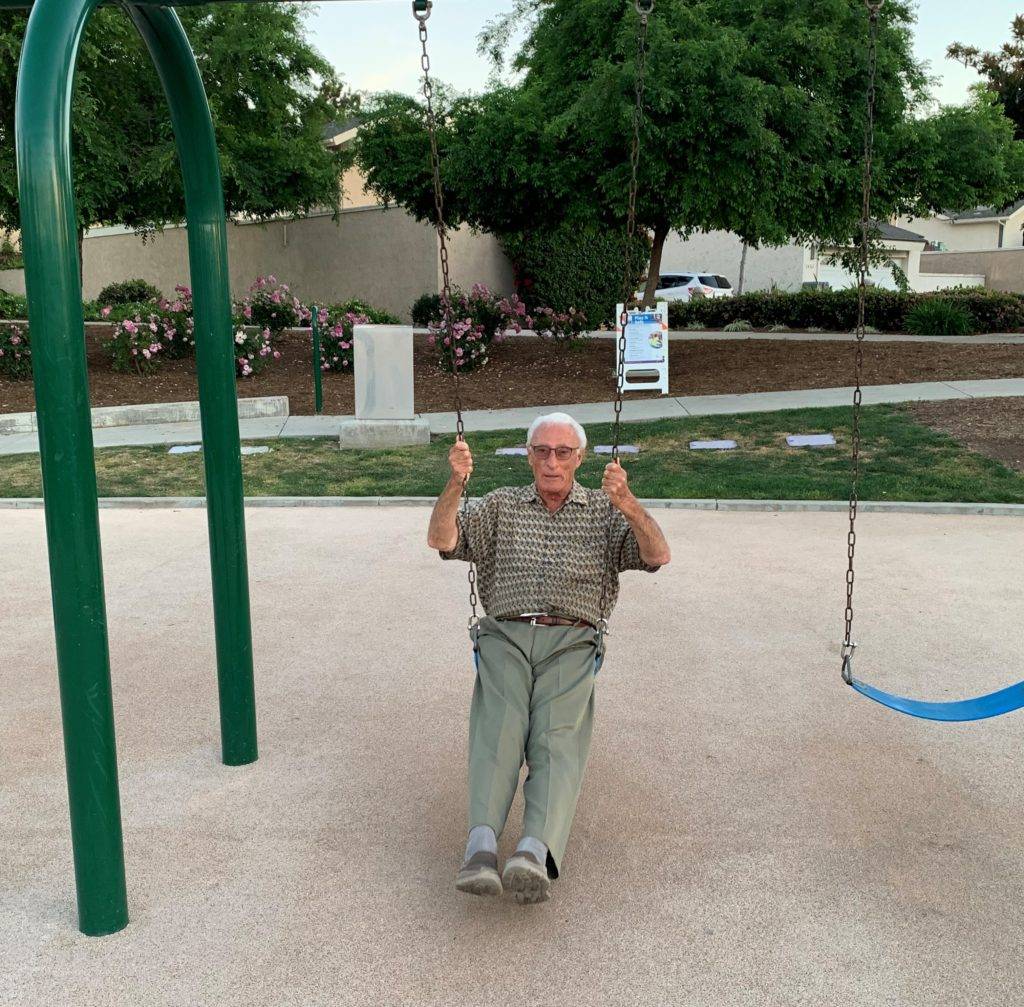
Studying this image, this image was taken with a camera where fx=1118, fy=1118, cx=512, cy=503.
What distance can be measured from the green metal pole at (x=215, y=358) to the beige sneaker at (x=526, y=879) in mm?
1535

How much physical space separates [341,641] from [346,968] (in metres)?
2.83

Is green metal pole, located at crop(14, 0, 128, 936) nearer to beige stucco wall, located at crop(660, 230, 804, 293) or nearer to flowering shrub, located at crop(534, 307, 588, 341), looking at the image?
flowering shrub, located at crop(534, 307, 588, 341)

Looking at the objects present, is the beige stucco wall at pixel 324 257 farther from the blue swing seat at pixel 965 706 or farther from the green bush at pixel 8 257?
the blue swing seat at pixel 965 706

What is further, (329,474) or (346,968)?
(329,474)

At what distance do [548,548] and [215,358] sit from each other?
134 centimetres

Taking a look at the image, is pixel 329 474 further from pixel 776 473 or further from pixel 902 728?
pixel 902 728

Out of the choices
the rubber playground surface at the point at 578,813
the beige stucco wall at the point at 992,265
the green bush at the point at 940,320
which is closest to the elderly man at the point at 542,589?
the rubber playground surface at the point at 578,813

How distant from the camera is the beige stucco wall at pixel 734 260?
33531 millimetres

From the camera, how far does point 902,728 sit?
453 centimetres

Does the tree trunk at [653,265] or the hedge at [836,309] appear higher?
the tree trunk at [653,265]

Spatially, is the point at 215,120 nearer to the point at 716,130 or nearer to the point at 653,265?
the point at 653,265

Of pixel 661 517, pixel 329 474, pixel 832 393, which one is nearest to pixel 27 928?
pixel 661 517

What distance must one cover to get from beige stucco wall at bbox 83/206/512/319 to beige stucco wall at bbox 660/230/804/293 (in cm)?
767

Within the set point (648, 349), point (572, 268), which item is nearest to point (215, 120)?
point (648, 349)
